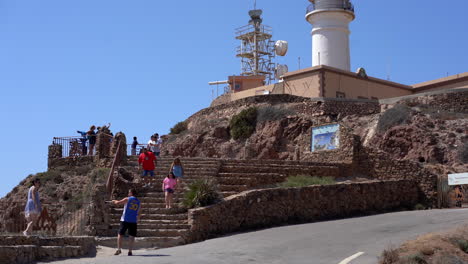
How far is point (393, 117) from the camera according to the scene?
1246 inches

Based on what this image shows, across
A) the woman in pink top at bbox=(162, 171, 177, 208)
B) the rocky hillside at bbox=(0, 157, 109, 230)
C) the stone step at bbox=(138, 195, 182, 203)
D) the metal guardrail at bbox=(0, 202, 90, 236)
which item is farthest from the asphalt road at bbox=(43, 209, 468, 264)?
the rocky hillside at bbox=(0, 157, 109, 230)

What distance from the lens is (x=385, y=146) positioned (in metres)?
29.8

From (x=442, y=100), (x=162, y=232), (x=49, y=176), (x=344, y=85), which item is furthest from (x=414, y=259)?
(x=344, y=85)

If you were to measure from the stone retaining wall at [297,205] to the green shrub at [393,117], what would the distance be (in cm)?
950

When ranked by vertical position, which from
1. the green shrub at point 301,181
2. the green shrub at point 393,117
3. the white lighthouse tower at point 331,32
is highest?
the white lighthouse tower at point 331,32

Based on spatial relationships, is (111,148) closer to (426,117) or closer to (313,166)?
(313,166)

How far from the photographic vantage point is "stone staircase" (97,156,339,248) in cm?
1541

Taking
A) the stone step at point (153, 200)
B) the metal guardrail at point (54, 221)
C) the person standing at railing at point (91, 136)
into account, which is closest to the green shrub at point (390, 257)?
the metal guardrail at point (54, 221)

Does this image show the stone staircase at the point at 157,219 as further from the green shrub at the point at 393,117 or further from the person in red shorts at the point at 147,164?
the green shrub at the point at 393,117

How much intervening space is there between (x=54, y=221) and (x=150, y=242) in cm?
507

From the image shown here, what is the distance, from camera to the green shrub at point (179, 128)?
44031 millimetres

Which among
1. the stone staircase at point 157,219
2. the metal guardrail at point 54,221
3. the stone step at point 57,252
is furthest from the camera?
the metal guardrail at point 54,221

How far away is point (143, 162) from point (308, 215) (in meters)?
5.77


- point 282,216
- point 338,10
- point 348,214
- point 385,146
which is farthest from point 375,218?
point 338,10
